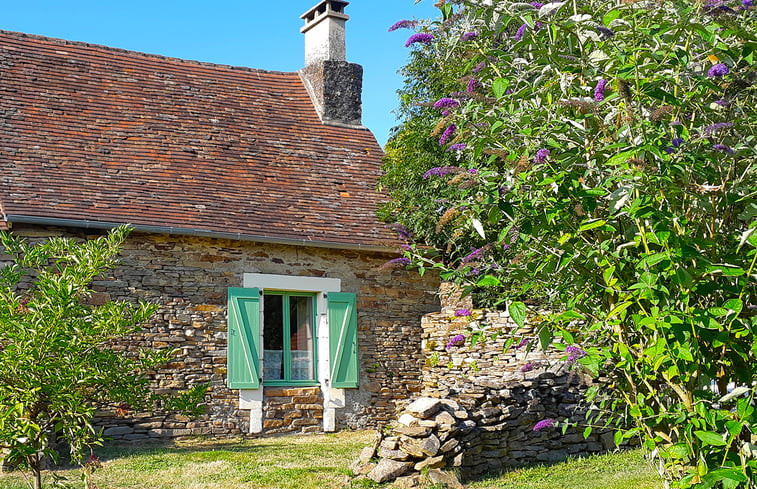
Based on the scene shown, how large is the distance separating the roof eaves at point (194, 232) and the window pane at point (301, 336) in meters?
0.86

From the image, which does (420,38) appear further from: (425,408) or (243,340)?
(243,340)

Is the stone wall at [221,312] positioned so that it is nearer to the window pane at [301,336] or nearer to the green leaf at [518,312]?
the window pane at [301,336]

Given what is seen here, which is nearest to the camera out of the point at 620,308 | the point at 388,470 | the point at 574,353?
the point at 620,308

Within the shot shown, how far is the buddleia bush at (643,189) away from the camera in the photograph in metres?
3.32

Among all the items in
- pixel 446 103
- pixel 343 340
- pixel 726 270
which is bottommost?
pixel 343 340

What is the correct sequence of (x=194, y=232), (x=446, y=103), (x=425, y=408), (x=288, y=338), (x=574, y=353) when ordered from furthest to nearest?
(x=288, y=338) → (x=194, y=232) → (x=425, y=408) → (x=446, y=103) → (x=574, y=353)

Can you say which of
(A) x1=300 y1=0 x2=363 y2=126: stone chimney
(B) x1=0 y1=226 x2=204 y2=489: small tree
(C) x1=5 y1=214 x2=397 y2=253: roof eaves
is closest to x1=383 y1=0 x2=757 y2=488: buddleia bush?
(B) x1=0 y1=226 x2=204 y2=489: small tree

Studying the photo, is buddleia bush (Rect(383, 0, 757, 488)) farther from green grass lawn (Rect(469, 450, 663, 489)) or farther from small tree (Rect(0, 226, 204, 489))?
green grass lawn (Rect(469, 450, 663, 489))

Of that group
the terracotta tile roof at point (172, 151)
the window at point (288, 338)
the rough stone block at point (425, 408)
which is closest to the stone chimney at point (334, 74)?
the terracotta tile roof at point (172, 151)

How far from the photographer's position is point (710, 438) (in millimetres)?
3240

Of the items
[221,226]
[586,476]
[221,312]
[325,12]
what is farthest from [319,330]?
[325,12]

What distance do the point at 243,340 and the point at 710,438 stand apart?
26.8ft

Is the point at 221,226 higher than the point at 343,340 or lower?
higher

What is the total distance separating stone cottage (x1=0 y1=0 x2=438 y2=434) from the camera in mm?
10461
